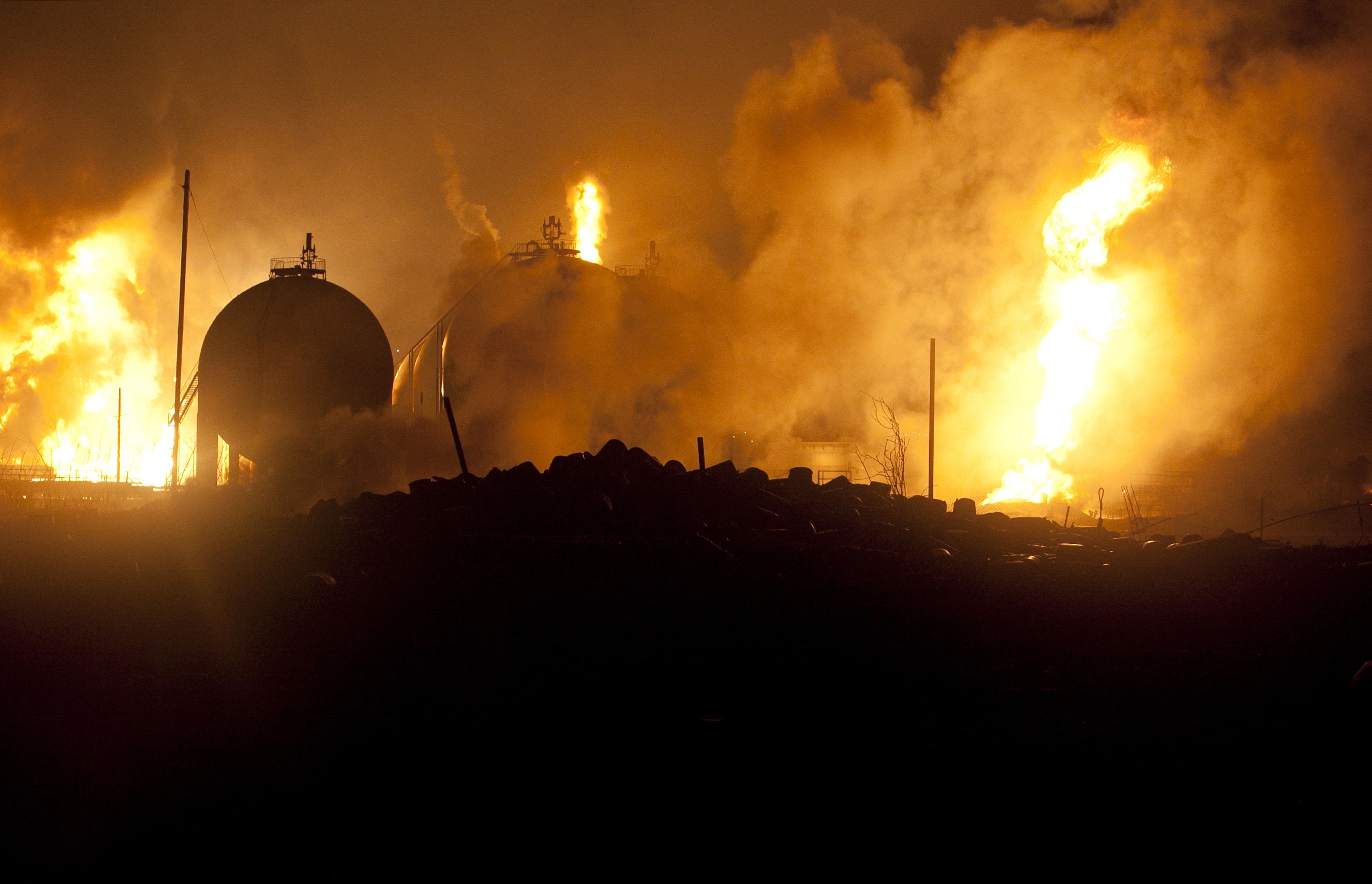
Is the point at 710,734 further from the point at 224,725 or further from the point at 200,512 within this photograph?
the point at 200,512

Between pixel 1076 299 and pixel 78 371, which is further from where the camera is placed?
pixel 78 371

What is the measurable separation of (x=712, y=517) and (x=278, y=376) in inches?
646

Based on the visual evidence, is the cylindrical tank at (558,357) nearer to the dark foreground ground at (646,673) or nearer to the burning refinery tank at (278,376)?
the burning refinery tank at (278,376)

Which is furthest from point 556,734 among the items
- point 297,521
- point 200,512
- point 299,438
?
point 299,438

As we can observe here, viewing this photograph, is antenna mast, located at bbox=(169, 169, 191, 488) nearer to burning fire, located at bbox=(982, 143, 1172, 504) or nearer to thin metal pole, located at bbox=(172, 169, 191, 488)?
thin metal pole, located at bbox=(172, 169, 191, 488)

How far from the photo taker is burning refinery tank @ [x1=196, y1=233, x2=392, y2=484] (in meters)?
25.2

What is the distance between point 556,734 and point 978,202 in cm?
2372

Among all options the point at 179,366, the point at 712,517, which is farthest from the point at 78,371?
the point at 712,517

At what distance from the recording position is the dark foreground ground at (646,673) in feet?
16.4

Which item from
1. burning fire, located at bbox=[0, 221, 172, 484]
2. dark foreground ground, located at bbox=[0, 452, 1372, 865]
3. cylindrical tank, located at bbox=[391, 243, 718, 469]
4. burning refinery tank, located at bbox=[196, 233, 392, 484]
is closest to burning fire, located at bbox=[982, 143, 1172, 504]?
cylindrical tank, located at bbox=[391, 243, 718, 469]

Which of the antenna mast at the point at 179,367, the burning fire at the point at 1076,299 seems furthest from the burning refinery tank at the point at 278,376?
the burning fire at the point at 1076,299

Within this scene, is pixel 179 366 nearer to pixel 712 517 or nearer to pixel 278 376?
pixel 278 376

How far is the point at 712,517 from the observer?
46.2 feet

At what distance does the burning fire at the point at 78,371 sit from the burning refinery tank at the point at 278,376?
40.9ft
